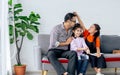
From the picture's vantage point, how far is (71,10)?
4.73 meters

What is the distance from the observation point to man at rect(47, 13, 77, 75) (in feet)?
11.5

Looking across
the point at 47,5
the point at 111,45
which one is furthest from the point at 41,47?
the point at 111,45

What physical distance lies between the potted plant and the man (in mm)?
669

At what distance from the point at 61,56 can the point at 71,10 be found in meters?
1.27

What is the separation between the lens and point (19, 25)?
14.2 feet

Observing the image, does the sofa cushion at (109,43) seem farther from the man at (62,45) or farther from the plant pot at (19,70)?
the plant pot at (19,70)

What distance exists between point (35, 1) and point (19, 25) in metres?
0.61

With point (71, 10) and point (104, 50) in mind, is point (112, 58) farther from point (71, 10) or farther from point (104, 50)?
point (71, 10)

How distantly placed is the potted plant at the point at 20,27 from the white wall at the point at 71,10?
0.20 m

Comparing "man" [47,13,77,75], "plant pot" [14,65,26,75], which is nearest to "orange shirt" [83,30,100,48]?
"man" [47,13,77,75]

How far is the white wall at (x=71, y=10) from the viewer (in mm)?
4629

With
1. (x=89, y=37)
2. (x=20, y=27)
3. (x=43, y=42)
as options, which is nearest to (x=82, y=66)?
(x=89, y=37)

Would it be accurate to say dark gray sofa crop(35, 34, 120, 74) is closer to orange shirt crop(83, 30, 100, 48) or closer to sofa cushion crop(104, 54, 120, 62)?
sofa cushion crop(104, 54, 120, 62)

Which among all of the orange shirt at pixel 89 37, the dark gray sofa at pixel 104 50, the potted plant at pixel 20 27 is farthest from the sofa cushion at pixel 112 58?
the potted plant at pixel 20 27
